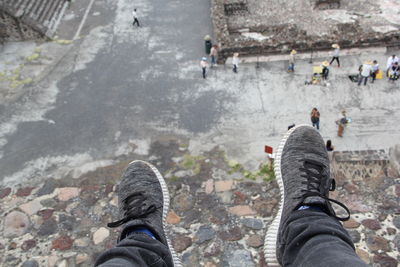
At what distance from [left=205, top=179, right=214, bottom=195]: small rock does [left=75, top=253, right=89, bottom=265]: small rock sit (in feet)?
8.27

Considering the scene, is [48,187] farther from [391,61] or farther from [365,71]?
[391,61]

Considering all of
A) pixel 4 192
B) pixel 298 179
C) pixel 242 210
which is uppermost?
pixel 298 179

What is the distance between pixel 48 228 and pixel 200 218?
8.58 feet

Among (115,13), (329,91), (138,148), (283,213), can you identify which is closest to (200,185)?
(138,148)

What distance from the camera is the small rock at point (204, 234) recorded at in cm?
556

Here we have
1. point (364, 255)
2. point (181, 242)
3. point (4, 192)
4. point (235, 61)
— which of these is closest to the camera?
point (364, 255)

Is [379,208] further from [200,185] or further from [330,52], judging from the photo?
[330,52]

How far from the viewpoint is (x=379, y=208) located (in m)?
5.56

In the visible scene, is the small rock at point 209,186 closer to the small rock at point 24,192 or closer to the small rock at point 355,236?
the small rock at point 355,236

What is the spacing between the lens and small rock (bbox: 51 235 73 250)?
225 inches

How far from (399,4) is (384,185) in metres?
12.8

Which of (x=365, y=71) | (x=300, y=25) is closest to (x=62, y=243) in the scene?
(x=365, y=71)

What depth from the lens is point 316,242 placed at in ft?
9.68

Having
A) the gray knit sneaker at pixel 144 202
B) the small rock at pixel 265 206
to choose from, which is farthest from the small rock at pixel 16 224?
the small rock at pixel 265 206
